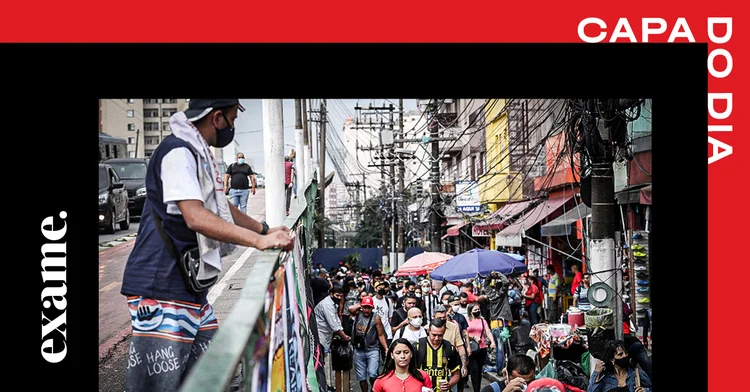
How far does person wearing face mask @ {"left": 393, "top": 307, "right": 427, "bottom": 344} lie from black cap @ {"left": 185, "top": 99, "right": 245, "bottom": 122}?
4.29 m

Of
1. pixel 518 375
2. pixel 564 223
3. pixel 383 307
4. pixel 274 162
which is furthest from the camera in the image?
pixel 564 223

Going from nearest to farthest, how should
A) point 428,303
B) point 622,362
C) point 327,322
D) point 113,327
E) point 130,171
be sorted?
point 113,327, point 622,362, point 327,322, point 130,171, point 428,303

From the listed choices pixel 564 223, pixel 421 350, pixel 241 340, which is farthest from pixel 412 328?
pixel 241 340

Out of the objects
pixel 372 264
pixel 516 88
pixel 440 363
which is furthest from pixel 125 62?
pixel 372 264

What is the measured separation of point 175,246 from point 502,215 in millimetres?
13681

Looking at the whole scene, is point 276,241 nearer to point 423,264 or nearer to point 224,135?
point 224,135

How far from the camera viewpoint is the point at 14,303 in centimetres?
445

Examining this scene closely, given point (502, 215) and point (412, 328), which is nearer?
point (412, 328)

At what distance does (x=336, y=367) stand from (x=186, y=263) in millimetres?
4732

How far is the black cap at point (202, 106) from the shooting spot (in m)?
3.92

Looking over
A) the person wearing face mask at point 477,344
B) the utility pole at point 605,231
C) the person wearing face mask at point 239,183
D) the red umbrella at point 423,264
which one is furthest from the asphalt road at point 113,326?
the red umbrella at point 423,264

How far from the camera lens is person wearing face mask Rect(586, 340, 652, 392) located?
6.07 metres

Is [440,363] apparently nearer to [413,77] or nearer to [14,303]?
[413,77]

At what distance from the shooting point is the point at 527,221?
49.0ft
